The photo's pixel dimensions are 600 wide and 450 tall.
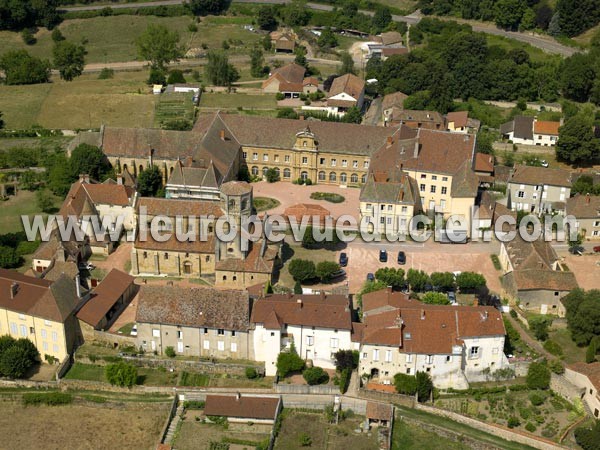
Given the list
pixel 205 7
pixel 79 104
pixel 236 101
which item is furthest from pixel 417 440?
pixel 205 7

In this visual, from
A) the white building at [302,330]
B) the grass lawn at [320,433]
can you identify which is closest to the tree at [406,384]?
the grass lawn at [320,433]

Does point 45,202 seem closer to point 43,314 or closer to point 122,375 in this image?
point 43,314

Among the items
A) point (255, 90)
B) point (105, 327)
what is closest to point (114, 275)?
point (105, 327)

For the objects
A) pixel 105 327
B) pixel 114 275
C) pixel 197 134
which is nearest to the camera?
pixel 105 327

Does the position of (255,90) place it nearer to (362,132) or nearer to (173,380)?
(362,132)

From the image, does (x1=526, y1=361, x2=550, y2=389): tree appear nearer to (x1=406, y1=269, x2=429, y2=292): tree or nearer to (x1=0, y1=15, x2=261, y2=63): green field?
(x1=406, y1=269, x2=429, y2=292): tree

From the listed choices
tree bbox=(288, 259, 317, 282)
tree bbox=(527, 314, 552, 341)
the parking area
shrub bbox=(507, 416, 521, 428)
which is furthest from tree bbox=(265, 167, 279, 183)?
shrub bbox=(507, 416, 521, 428)

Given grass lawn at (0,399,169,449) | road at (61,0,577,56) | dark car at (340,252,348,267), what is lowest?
grass lawn at (0,399,169,449)
